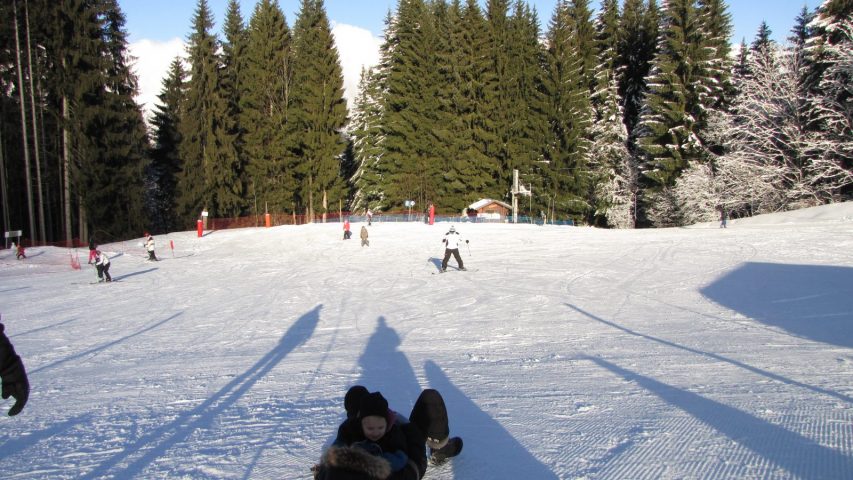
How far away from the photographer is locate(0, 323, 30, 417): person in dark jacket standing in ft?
10.8

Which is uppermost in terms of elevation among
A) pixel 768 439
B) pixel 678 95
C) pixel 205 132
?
pixel 678 95

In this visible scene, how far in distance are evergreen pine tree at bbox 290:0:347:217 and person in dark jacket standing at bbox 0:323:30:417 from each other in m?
46.1

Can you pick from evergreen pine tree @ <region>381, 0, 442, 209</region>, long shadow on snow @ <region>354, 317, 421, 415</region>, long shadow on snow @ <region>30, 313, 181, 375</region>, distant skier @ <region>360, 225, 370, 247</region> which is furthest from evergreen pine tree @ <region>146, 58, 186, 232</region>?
long shadow on snow @ <region>354, 317, 421, 415</region>

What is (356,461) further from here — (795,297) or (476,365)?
(795,297)

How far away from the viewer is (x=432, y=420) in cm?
398

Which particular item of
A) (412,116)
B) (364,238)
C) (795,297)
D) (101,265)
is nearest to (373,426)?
(795,297)

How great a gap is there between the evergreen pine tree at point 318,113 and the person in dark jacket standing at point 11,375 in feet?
151

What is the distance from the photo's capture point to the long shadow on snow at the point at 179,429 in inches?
163

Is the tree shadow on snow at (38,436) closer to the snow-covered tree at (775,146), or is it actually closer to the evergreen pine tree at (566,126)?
the snow-covered tree at (775,146)

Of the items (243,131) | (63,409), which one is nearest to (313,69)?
(243,131)

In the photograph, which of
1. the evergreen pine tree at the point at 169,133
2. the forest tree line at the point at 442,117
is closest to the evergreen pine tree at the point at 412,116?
the forest tree line at the point at 442,117

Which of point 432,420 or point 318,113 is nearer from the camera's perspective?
point 432,420

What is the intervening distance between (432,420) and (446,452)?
0.31 metres

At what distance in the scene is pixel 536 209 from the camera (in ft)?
174
